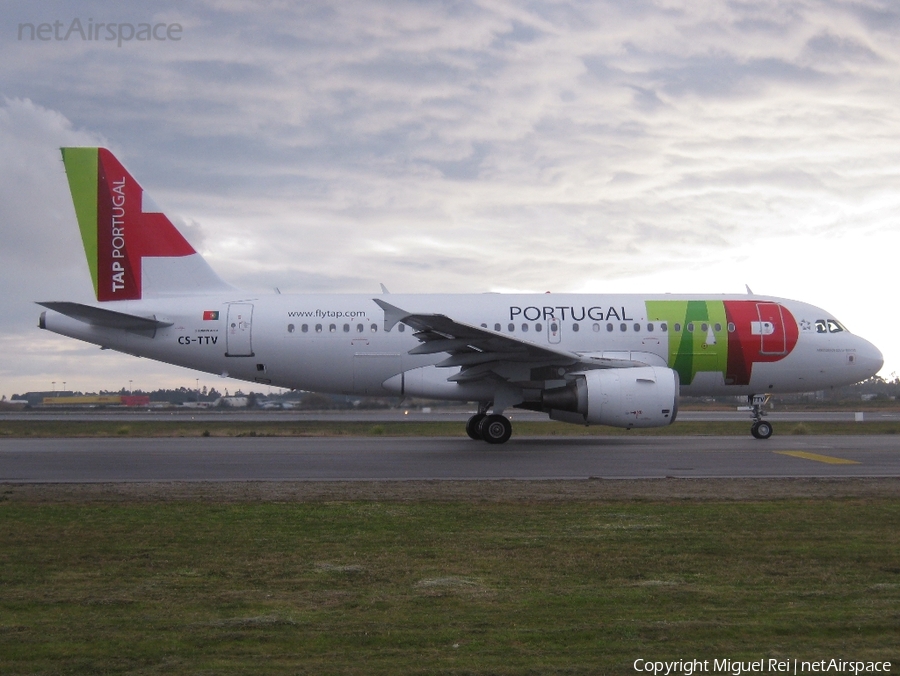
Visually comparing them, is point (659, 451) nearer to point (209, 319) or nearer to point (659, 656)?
point (209, 319)

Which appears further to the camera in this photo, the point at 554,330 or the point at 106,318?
the point at 554,330

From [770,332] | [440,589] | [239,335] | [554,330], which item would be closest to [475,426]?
[554,330]

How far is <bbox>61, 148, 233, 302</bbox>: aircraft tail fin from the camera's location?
2261cm

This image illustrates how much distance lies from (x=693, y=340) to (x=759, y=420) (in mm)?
2764

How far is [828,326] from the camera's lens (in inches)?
889

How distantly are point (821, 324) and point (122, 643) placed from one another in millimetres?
20976

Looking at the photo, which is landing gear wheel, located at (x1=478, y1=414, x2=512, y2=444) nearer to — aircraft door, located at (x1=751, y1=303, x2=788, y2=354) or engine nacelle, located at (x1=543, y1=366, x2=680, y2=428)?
engine nacelle, located at (x1=543, y1=366, x2=680, y2=428)

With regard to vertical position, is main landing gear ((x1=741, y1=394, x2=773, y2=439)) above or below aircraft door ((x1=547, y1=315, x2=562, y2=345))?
below

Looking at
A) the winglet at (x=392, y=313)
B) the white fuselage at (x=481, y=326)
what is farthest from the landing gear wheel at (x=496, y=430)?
the winglet at (x=392, y=313)

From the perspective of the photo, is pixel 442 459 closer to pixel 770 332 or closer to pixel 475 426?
pixel 475 426

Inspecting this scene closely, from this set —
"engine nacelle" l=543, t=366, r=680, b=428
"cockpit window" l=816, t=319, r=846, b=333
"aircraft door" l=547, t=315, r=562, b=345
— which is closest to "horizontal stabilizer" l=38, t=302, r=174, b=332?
"aircraft door" l=547, t=315, r=562, b=345

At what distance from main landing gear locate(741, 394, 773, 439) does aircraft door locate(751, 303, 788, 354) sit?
1.34 metres

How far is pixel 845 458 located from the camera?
53.5 ft

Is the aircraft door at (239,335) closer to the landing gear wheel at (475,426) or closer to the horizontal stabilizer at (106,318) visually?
the horizontal stabilizer at (106,318)
